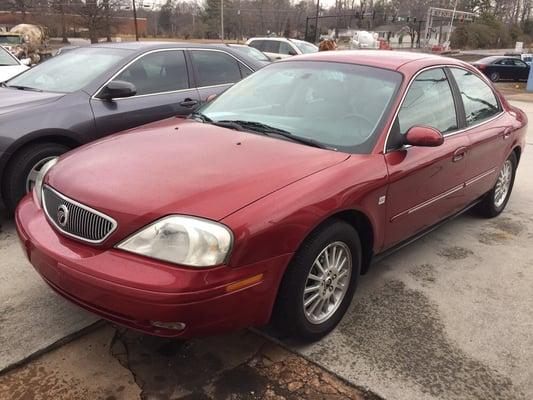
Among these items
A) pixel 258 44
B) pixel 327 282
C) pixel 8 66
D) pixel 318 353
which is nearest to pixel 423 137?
pixel 327 282

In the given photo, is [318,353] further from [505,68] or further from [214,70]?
[505,68]

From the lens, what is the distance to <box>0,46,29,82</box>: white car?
288 inches

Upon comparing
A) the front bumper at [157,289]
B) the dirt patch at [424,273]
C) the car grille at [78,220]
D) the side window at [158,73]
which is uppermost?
the side window at [158,73]

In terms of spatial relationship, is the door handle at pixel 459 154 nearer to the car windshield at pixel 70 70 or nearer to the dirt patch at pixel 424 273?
the dirt patch at pixel 424 273

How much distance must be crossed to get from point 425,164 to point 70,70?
3.66 metres

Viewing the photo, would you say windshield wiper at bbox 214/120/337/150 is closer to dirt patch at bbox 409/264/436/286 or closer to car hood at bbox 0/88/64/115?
dirt patch at bbox 409/264/436/286

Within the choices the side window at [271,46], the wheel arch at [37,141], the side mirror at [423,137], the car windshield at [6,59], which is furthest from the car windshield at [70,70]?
the side window at [271,46]

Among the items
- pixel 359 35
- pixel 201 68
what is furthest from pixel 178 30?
pixel 201 68

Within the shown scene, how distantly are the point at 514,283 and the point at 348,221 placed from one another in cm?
159

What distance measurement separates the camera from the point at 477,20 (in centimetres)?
7531

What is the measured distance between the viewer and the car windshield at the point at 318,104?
3088 millimetres

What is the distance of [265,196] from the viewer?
7.78 feet

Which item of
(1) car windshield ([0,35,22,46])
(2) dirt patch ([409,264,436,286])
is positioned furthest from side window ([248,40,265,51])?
(2) dirt patch ([409,264,436,286])

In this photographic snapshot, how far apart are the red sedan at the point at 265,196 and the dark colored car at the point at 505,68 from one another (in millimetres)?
26637
